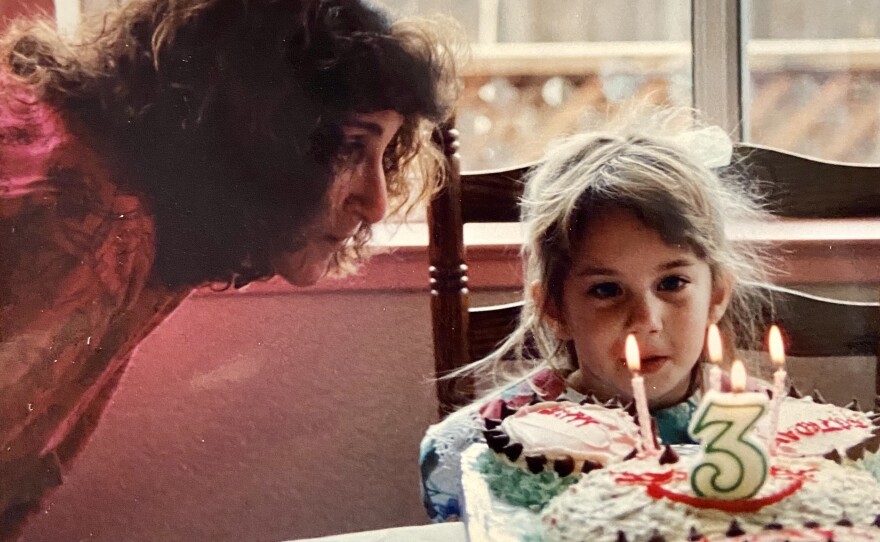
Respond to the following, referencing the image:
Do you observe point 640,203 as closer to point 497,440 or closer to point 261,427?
point 497,440

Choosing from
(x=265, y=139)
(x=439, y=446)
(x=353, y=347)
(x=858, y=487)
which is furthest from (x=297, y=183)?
(x=858, y=487)

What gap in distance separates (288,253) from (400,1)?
0.22 m

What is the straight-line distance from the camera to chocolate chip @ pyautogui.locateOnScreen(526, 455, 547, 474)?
54cm

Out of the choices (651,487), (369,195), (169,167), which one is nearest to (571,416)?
(651,487)

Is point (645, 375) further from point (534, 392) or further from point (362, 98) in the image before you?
point (362, 98)

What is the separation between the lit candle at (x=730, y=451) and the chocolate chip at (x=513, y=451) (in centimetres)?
13

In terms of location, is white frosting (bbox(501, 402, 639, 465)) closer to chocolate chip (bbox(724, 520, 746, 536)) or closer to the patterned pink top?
chocolate chip (bbox(724, 520, 746, 536))

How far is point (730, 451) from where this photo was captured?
1.50 ft

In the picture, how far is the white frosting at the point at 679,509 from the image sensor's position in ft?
1.45

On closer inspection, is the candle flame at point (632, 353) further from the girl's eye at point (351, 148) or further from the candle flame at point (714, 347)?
the girl's eye at point (351, 148)

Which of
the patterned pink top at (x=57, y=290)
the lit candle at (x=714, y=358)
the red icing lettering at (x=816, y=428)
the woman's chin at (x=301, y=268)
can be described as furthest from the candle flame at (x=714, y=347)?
the patterned pink top at (x=57, y=290)

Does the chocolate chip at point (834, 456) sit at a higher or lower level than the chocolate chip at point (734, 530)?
lower

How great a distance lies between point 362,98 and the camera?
68 cm

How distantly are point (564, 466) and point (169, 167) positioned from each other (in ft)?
1.24
